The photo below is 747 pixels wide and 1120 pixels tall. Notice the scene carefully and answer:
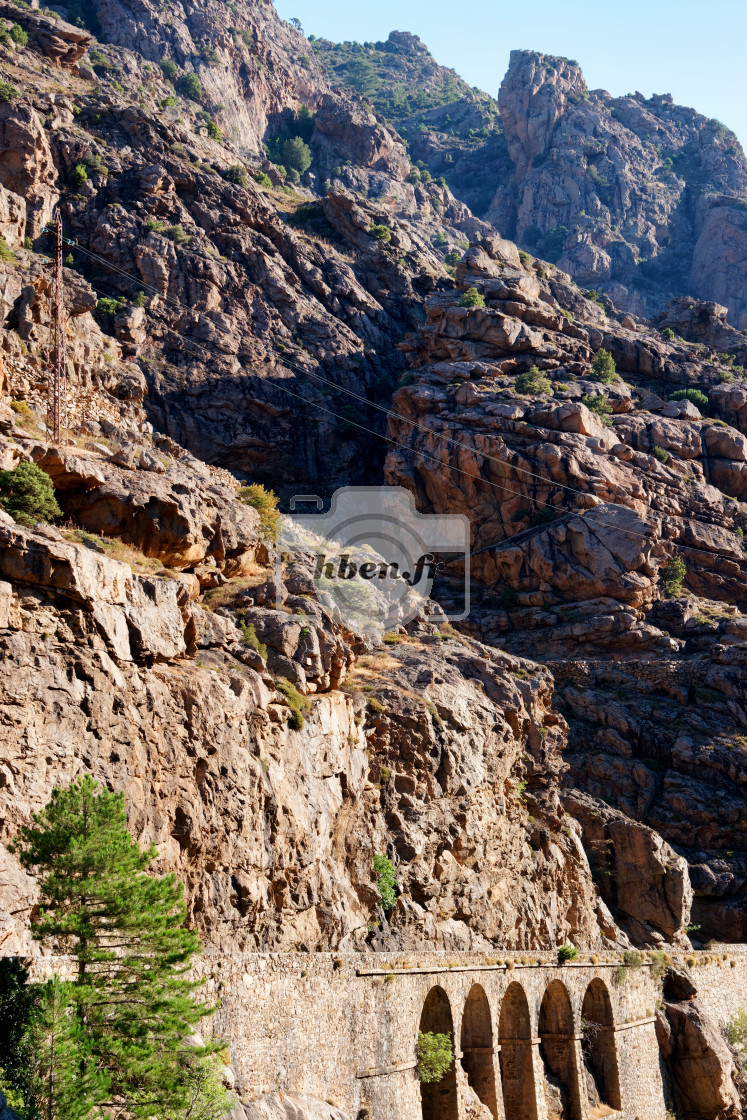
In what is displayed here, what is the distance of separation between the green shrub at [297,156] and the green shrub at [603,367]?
44.5 meters

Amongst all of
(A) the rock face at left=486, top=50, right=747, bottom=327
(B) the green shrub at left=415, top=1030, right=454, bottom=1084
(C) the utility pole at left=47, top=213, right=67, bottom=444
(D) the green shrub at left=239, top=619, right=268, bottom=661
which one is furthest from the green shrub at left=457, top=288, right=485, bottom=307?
(A) the rock face at left=486, top=50, right=747, bottom=327

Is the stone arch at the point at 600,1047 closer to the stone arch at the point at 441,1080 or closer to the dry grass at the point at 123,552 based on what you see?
the stone arch at the point at 441,1080

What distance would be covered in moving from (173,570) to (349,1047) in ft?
45.2

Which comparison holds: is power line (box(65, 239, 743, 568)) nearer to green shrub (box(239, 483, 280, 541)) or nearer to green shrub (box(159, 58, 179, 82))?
green shrub (box(239, 483, 280, 541))

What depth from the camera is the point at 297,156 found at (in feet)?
348

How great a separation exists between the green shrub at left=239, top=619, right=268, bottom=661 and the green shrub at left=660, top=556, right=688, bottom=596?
36.6 m

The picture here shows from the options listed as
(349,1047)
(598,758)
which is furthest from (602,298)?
(349,1047)

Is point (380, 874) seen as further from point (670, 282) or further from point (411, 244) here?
point (670, 282)

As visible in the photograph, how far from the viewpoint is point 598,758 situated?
180 feet

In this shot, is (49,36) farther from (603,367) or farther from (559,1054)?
(559,1054)

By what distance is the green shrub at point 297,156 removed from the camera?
10606 centimetres

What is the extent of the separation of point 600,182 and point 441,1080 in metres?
124

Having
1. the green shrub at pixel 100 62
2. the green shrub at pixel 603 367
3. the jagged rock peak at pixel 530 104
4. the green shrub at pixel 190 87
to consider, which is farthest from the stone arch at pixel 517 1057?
the jagged rock peak at pixel 530 104

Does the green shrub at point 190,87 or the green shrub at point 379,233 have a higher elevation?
the green shrub at point 190,87
